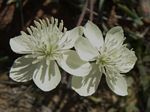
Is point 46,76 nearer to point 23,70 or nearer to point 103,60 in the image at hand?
point 23,70

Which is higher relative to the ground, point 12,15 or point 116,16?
point 12,15

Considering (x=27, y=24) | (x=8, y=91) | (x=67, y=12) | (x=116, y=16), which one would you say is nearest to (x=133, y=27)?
(x=116, y=16)

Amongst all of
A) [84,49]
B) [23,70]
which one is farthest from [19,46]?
Result: [84,49]

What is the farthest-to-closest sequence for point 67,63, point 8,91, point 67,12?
point 67,12, point 8,91, point 67,63

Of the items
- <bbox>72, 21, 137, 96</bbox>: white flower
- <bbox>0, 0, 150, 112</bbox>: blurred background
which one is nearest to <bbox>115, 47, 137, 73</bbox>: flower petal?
<bbox>72, 21, 137, 96</bbox>: white flower

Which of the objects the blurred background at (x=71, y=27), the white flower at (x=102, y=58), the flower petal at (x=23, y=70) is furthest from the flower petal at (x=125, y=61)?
the blurred background at (x=71, y=27)

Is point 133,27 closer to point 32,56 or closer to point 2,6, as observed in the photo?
point 2,6
